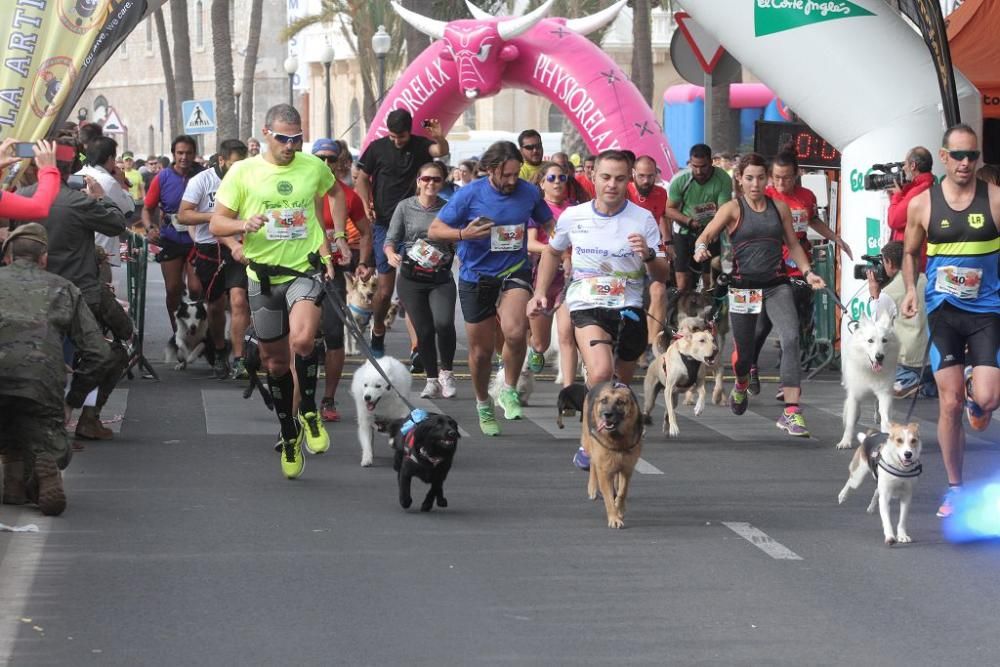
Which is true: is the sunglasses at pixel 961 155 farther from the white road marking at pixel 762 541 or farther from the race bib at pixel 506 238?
the race bib at pixel 506 238

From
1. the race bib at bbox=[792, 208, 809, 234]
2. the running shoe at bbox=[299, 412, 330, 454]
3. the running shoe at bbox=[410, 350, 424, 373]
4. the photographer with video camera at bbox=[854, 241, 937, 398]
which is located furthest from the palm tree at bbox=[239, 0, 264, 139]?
the running shoe at bbox=[299, 412, 330, 454]

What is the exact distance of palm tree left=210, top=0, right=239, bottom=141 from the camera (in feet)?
138

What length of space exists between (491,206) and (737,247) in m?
1.84

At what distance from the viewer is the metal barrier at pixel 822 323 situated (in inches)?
646

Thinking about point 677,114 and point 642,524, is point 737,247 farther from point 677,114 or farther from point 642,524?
point 677,114

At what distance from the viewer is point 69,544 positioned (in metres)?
8.40

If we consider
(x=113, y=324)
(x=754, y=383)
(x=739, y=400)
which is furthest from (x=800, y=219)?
(x=113, y=324)

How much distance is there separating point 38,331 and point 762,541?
3.58 meters

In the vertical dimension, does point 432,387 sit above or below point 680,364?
below

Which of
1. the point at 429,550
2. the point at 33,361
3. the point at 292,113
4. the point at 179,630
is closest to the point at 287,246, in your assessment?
the point at 292,113

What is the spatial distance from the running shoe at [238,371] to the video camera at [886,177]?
5.13 metres

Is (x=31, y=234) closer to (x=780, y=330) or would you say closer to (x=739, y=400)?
(x=780, y=330)

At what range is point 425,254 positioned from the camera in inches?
515

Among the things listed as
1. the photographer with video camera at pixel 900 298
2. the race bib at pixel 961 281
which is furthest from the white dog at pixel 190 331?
the race bib at pixel 961 281
